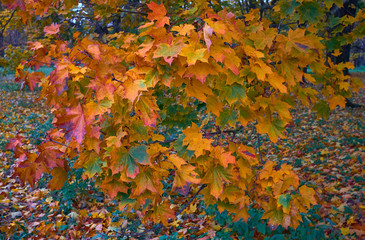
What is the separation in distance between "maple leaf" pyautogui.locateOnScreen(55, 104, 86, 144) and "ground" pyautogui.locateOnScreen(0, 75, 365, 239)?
1.45m

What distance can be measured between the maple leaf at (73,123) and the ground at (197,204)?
1448 mm

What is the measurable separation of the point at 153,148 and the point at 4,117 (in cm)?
915

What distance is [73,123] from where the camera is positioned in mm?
1206

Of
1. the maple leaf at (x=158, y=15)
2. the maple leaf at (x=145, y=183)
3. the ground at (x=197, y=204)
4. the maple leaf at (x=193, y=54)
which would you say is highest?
the maple leaf at (x=158, y=15)

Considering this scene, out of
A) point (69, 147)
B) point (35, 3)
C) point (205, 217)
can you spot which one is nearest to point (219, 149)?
point (69, 147)

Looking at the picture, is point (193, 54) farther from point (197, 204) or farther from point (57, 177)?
point (197, 204)

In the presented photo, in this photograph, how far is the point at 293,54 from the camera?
1520 millimetres

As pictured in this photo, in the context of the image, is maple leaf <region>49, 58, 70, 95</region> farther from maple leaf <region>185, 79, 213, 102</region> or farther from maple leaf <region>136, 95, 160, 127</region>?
maple leaf <region>185, 79, 213, 102</region>

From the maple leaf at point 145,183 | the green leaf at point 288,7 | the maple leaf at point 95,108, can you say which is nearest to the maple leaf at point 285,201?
the maple leaf at point 145,183

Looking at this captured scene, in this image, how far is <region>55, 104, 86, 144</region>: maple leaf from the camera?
1.18 m

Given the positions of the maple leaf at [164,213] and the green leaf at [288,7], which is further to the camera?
the green leaf at [288,7]

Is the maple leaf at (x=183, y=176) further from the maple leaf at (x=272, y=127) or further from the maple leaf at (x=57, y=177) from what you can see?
the maple leaf at (x=57, y=177)

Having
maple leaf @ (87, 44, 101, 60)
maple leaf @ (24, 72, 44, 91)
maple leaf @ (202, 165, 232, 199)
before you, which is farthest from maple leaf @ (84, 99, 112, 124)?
maple leaf @ (202, 165, 232, 199)

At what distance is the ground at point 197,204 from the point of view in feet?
9.90
